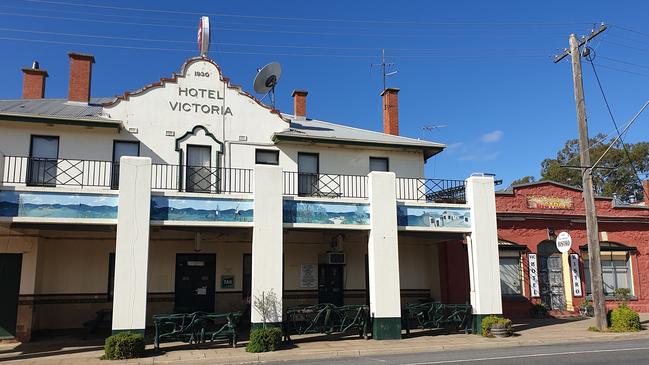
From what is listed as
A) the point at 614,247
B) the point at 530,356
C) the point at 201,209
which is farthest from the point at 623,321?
the point at 201,209

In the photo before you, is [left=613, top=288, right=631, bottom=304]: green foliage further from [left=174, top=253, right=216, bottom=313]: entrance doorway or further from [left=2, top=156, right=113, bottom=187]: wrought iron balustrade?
[left=2, top=156, right=113, bottom=187]: wrought iron balustrade

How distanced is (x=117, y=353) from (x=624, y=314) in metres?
14.9

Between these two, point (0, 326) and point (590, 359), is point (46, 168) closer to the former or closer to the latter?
point (0, 326)

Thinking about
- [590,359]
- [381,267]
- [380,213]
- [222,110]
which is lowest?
[590,359]

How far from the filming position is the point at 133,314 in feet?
45.1

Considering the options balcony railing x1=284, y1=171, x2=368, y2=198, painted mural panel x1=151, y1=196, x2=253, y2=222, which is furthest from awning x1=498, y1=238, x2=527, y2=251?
painted mural panel x1=151, y1=196, x2=253, y2=222

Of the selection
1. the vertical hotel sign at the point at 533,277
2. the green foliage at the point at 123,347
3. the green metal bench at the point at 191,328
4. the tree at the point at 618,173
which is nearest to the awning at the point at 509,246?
the vertical hotel sign at the point at 533,277

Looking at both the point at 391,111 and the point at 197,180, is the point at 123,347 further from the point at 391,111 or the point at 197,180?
the point at 391,111

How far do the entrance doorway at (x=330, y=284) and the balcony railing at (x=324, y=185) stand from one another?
2.97 metres

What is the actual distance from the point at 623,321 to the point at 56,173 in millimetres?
18164

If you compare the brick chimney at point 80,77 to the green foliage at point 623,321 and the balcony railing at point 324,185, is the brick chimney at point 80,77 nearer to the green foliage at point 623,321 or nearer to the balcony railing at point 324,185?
the balcony railing at point 324,185

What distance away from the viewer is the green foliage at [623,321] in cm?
1686

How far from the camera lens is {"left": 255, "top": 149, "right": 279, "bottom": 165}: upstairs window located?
18.9m

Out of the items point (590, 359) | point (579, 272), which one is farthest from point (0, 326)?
point (579, 272)
